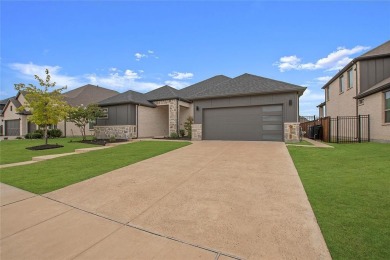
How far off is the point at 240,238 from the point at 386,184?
424cm

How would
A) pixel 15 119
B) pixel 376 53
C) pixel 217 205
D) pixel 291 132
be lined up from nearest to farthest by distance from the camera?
1. pixel 217 205
2. pixel 376 53
3. pixel 291 132
4. pixel 15 119

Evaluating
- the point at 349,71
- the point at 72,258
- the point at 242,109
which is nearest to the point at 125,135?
the point at 242,109

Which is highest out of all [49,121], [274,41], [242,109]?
[274,41]

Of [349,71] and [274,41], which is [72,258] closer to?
Answer: [274,41]

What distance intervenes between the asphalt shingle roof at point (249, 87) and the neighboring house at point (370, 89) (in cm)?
416

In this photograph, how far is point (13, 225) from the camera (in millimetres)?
3121

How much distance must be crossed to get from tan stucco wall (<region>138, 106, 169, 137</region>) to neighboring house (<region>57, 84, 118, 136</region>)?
8392 mm

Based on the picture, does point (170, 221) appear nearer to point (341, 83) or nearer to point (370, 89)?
point (370, 89)

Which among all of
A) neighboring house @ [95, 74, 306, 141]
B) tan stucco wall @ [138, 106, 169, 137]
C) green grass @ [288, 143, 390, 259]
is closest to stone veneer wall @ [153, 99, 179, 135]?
neighboring house @ [95, 74, 306, 141]

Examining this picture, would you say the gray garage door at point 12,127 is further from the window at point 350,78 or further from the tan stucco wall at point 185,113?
the window at point 350,78

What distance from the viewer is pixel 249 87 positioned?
15570 mm

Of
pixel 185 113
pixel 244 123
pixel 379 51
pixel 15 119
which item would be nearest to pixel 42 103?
pixel 185 113

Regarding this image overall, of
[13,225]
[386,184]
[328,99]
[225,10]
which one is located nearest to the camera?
[13,225]

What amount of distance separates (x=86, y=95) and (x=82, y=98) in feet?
3.42
